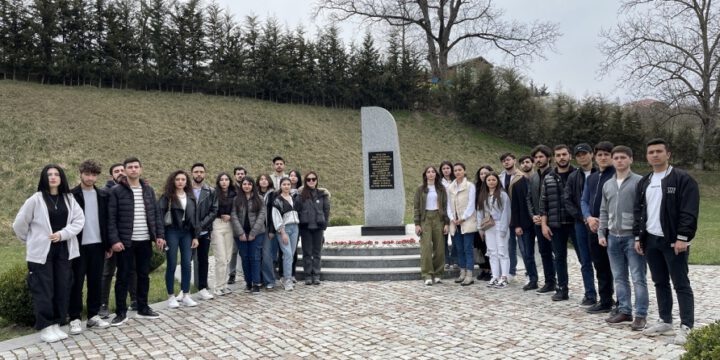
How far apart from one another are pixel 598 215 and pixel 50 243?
5845mm

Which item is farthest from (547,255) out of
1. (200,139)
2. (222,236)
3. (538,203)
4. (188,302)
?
(200,139)

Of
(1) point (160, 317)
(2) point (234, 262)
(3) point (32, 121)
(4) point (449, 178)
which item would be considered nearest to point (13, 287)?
(1) point (160, 317)

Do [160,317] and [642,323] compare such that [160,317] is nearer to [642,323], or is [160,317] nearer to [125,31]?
[642,323]

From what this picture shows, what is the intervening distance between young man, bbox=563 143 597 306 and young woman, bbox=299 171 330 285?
3.46 meters

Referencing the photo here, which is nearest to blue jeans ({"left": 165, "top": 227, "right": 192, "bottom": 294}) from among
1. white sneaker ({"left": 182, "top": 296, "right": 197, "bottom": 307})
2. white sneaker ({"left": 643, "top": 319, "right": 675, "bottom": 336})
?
white sneaker ({"left": 182, "top": 296, "right": 197, "bottom": 307})

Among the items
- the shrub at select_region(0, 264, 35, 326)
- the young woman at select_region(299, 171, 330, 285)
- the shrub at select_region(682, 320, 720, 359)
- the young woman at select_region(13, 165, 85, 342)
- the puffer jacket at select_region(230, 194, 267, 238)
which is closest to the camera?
the shrub at select_region(682, 320, 720, 359)

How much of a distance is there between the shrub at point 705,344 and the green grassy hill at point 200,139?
13.3 meters

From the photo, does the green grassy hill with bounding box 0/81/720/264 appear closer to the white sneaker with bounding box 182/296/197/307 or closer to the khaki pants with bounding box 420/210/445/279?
the khaki pants with bounding box 420/210/445/279

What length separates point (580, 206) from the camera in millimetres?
5840

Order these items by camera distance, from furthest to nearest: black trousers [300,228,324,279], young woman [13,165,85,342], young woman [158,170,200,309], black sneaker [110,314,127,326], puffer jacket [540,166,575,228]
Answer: black trousers [300,228,324,279] < young woman [158,170,200,309] < puffer jacket [540,166,575,228] < black sneaker [110,314,127,326] < young woman [13,165,85,342]

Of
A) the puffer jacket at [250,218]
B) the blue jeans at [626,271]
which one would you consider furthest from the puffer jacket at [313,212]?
the blue jeans at [626,271]

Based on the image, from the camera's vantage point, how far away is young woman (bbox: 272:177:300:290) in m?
7.17

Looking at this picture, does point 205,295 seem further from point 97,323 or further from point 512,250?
point 512,250

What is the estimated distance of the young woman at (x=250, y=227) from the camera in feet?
22.9
